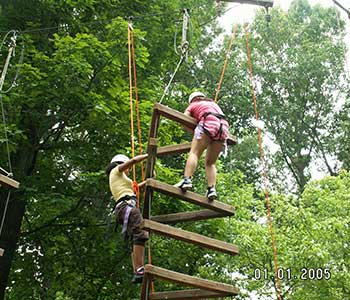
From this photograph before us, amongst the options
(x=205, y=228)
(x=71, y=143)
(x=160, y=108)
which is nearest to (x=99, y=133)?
(x=71, y=143)

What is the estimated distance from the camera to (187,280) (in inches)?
171

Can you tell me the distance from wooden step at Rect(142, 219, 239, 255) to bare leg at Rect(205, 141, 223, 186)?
542mm

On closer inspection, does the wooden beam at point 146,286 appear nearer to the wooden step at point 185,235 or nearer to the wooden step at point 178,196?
the wooden step at point 185,235

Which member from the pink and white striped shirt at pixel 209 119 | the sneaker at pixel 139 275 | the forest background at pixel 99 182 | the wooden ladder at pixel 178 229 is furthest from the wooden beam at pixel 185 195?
the forest background at pixel 99 182

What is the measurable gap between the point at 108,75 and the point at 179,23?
7.83 ft

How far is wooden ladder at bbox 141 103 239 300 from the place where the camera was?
4305 mm

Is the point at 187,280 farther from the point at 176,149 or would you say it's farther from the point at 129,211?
the point at 176,149

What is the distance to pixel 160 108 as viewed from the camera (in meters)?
4.58

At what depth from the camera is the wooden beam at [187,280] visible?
420cm

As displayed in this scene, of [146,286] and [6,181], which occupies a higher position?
[6,181]

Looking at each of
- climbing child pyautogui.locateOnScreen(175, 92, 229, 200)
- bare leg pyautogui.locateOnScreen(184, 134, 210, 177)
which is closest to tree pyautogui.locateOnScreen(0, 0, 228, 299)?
climbing child pyautogui.locateOnScreen(175, 92, 229, 200)

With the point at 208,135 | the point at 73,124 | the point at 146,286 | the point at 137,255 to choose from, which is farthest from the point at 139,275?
the point at 73,124

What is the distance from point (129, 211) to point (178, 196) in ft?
1.76

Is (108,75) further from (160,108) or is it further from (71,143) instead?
(160,108)
